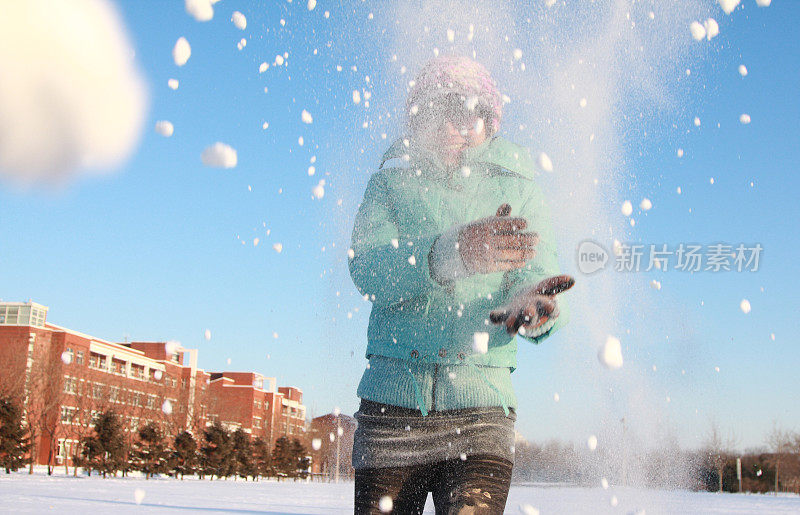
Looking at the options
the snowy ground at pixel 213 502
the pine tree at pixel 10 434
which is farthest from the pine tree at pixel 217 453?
the snowy ground at pixel 213 502

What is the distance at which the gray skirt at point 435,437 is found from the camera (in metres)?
1.83

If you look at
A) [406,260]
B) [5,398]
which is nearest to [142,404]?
[5,398]

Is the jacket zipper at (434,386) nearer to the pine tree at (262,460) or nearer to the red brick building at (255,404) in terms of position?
the pine tree at (262,460)

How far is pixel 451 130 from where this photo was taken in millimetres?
2111

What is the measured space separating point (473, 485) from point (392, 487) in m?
0.23

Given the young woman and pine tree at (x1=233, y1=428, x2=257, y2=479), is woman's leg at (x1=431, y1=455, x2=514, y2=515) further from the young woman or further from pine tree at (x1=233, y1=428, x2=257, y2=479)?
pine tree at (x1=233, y1=428, x2=257, y2=479)

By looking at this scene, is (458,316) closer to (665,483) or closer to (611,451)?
(611,451)

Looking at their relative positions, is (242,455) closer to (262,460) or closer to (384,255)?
(262,460)

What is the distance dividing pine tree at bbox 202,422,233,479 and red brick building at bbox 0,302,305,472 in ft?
13.6

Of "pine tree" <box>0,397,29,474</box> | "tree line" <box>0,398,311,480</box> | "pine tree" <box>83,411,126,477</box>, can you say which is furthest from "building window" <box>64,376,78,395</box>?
"pine tree" <box>0,397,29,474</box>

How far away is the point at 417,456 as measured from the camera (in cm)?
184

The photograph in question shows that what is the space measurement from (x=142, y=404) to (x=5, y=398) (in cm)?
1226

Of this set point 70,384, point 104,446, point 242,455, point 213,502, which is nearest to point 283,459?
point 242,455

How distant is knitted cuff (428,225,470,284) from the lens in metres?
1.71
